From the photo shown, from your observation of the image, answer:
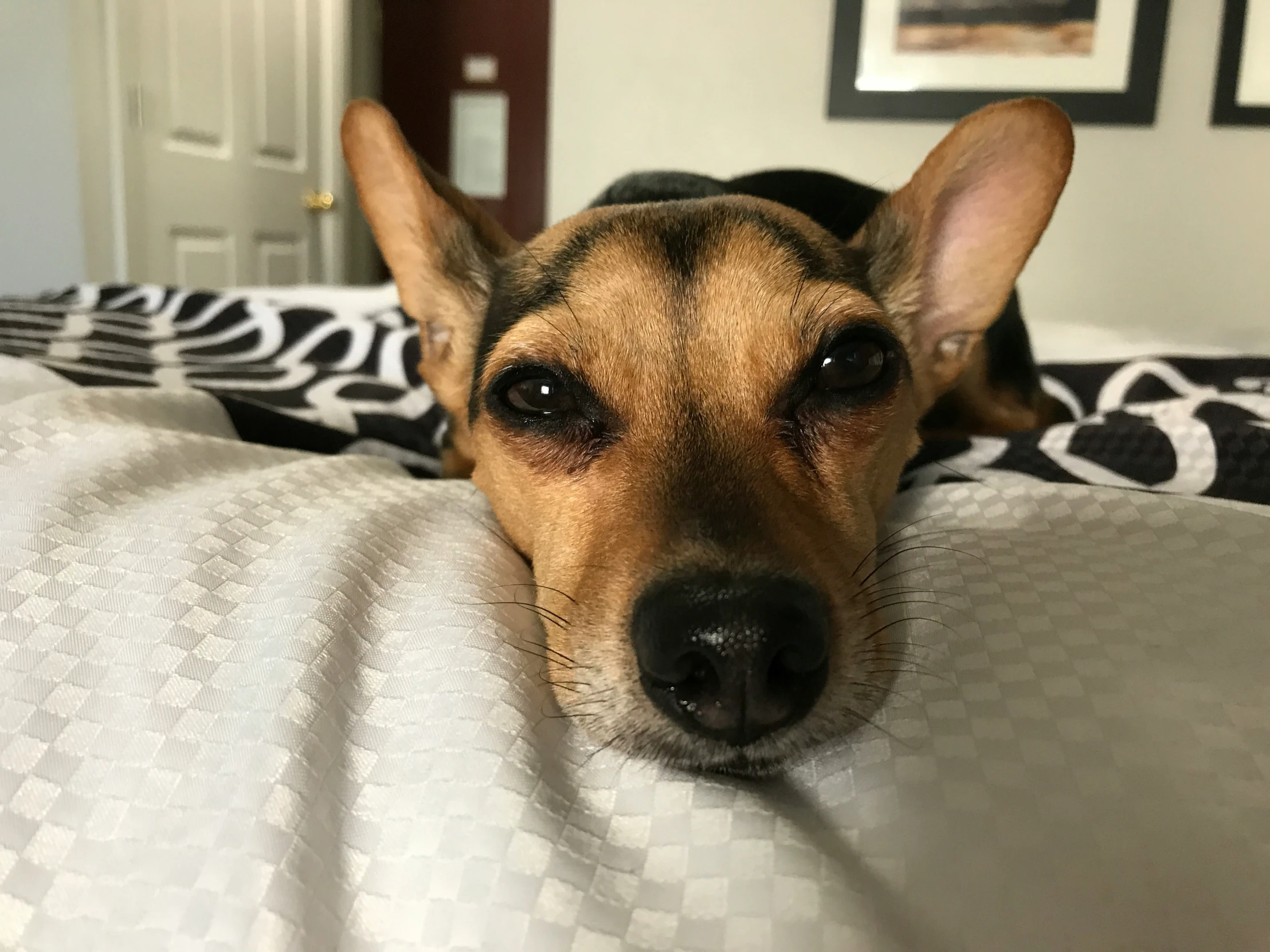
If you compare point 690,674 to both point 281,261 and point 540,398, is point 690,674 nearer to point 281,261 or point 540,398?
point 540,398

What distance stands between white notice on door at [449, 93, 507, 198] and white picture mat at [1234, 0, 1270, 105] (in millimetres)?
5415

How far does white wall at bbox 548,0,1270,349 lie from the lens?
5488 mm

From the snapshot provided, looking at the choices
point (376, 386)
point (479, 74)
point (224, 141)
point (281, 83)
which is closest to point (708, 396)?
point (376, 386)

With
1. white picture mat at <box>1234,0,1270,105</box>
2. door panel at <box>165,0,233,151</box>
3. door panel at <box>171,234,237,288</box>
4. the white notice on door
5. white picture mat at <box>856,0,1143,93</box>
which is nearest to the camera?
white picture mat at <box>1234,0,1270,105</box>

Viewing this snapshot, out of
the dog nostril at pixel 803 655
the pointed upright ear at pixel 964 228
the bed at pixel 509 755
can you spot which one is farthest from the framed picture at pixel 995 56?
the dog nostril at pixel 803 655

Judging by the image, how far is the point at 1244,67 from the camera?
527 centimetres

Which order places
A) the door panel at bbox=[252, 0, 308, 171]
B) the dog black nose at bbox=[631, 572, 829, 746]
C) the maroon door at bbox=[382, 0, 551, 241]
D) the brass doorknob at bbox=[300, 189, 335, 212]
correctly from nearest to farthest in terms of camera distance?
the dog black nose at bbox=[631, 572, 829, 746] → the door panel at bbox=[252, 0, 308, 171] → the brass doorknob at bbox=[300, 189, 335, 212] → the maroon door at bbox=[382, 0, 551, 241]

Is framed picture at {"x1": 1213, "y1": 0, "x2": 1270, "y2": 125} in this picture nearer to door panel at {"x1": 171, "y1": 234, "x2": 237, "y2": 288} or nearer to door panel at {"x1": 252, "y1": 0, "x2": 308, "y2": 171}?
door panel at {"x1": 252, "y1": 0, "x2": 308, "y2": 171}

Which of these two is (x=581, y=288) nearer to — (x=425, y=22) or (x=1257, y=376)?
(x=1257, y=376)

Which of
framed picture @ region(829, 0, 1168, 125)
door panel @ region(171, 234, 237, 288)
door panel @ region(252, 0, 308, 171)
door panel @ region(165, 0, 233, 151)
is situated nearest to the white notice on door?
door panel @ region(252, 0, 308, 171)

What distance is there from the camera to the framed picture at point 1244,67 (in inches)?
204

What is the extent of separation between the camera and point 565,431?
1452 millimetres

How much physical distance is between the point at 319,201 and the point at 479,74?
1803mm

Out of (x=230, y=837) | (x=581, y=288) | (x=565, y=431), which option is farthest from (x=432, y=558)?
(x=581, y=288)
